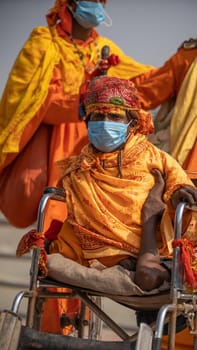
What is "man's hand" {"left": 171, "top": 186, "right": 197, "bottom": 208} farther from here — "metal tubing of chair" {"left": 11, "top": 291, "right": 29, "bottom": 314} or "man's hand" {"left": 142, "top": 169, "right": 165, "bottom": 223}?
"metal tubing of chair" {"left": 11, "top": 291, "right": 29, "bottom": 314}

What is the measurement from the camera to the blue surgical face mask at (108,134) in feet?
8.66

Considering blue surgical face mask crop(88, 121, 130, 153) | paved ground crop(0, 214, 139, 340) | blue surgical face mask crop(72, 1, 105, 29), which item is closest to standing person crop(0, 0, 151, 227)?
blue surgical face mask crop(72, 1, 105, 29)

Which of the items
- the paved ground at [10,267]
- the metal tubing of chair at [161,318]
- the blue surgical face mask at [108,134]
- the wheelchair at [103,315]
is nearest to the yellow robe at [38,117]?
the paved ground at [10,267]

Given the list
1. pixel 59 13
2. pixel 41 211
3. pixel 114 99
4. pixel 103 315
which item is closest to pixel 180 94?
pixel 59 13

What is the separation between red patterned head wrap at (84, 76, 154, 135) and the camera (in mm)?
2646

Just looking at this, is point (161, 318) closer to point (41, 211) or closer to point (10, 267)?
point (41, 211)

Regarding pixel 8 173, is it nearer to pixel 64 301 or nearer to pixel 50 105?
pixel 50 105

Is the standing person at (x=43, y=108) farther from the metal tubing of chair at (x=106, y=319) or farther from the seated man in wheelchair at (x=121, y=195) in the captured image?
the metal tubing of chair at (x=106, y=319)

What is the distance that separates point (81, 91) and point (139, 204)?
129cm

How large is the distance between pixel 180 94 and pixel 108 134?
1.11m

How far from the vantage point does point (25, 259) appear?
4.61m

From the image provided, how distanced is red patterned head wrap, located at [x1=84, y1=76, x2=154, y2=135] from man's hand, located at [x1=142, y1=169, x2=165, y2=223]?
0.27 m

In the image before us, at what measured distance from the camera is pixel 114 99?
8.66 ft

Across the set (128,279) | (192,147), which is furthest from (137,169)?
(192,147)
